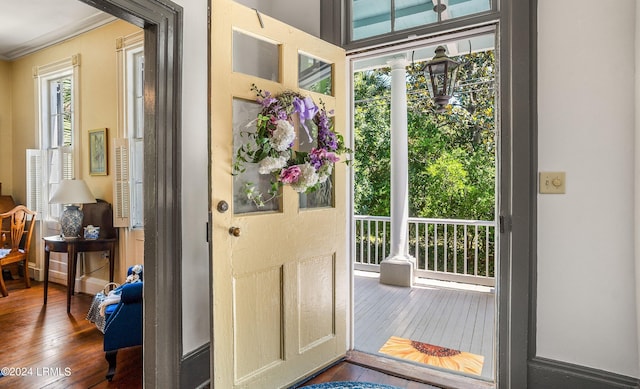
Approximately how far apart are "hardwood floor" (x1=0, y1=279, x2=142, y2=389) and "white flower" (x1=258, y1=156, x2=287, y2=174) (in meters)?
1.50

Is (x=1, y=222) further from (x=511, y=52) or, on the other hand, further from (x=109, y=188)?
(x=511, y=52)

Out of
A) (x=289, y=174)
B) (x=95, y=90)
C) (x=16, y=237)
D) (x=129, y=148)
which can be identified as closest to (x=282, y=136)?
(x=289, y=174)

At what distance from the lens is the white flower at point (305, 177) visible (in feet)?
6.55

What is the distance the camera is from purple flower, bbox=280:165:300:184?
1.96 metres

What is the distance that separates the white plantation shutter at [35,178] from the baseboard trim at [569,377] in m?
5.28

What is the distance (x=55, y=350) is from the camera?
2656 millimetres

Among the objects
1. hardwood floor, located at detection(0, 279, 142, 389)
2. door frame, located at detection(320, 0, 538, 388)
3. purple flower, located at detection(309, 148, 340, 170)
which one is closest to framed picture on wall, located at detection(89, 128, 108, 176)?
hardwood floor, located at detection(0, 279, 142, 389)

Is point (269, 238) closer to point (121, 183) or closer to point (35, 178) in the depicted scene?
point (121, 183)

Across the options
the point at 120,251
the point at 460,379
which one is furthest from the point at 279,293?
the point at 120,251

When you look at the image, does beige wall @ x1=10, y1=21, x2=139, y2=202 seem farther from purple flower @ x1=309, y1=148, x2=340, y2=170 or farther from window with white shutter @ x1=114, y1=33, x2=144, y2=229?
purple flower @ x1=309, y1=148, x2=340, y2=170

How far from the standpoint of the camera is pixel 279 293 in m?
2.05

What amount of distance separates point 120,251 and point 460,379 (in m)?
3.37

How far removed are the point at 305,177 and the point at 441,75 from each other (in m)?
1.47

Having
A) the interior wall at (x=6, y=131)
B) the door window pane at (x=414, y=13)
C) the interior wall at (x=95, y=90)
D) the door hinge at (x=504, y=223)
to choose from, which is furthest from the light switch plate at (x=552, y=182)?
the interior wall at (x=6, y=131)
